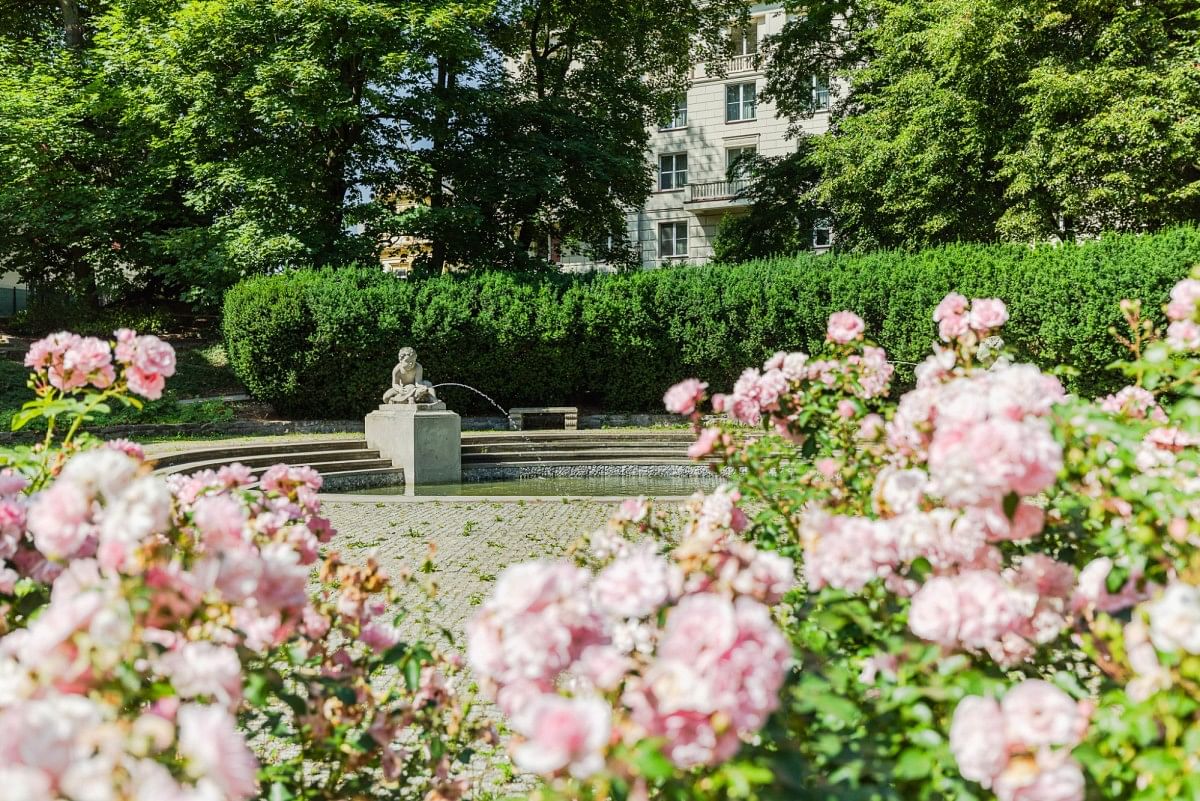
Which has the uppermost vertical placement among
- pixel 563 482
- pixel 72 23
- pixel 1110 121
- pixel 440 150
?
pixel 72 23

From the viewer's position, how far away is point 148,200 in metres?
24.9

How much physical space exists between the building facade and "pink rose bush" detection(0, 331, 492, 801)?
36.2 m

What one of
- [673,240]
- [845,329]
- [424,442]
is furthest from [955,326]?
[673,240]

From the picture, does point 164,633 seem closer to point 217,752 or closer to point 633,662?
point 217,752

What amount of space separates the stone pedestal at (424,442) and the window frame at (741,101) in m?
28.9

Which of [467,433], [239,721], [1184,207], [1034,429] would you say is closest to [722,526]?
[1034,429]

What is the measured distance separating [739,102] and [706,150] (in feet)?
8.56

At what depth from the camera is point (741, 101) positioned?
39938mm

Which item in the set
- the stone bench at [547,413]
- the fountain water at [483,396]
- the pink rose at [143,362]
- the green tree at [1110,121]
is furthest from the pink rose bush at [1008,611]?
the green tree at [1110,121]

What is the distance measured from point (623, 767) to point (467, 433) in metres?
18.4

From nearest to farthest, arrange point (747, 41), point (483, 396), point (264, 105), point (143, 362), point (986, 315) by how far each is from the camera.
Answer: point (143, 362) < point (986, 315) < point (264, 105) < point (483, 396) < point (747, 41)

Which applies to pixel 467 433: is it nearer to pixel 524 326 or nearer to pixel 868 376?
pixel 524 326

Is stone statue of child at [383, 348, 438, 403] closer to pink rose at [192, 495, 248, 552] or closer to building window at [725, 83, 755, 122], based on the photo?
pink rose at [192, 495, 248, 552]

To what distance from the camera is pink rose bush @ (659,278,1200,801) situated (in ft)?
5.03
